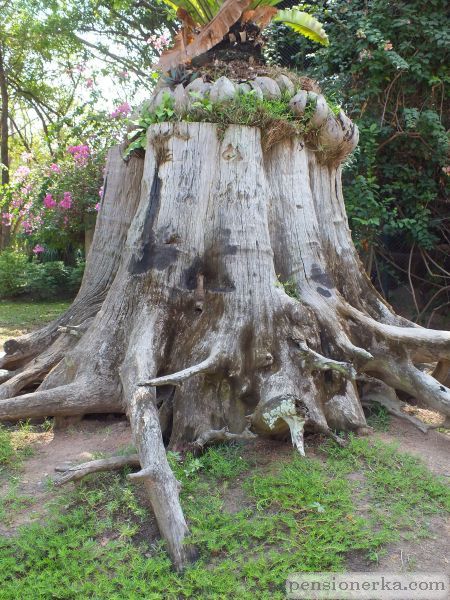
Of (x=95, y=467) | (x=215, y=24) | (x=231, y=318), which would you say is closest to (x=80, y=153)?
(x=215, y=24)

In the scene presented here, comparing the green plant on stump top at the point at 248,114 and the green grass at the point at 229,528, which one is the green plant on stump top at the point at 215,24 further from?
the green grass at the point at 229,528

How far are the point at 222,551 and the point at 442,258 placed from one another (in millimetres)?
6429

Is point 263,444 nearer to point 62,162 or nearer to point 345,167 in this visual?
point 345,167

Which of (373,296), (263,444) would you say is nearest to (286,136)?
(373,296)

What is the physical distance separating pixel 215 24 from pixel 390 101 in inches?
140

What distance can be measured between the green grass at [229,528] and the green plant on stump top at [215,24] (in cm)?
309

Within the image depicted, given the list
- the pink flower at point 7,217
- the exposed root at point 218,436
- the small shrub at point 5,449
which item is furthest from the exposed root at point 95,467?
the pink flower at point 7,217

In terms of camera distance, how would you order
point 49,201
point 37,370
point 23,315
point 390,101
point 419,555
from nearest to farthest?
point 419,555 < point 37,370 < point 390,101 < point 49,201 < point 23,315

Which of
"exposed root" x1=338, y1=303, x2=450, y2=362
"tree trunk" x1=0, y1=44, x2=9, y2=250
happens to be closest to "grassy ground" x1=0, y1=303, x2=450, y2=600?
"exposed root" x1=338, y1=303, x2=450, y2=362

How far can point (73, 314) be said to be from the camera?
4.72 m

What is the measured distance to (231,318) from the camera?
3.62 m

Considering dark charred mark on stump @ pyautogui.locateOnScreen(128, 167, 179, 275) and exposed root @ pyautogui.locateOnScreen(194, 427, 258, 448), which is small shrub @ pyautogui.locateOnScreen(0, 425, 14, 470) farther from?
dark charred mark on stump @ pyautogui.locateOnScreen(128, 167, 179, 275)

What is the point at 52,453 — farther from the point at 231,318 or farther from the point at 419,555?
the point at 419,555

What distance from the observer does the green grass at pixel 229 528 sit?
7.79ft
